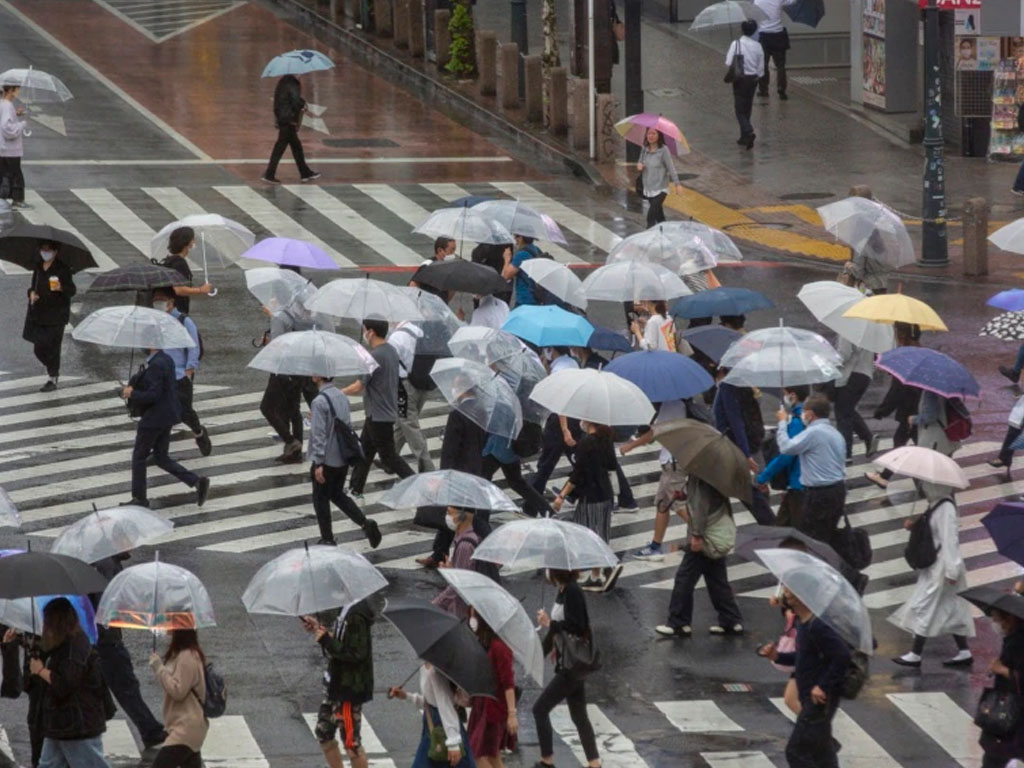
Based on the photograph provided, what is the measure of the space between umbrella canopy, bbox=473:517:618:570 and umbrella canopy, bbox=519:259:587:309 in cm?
666

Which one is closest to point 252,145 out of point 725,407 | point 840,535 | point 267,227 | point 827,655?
point 267,227

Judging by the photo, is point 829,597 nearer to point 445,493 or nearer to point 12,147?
point 445,493

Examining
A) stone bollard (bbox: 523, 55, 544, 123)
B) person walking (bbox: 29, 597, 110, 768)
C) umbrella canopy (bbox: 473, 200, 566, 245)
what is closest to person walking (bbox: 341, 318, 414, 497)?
umbrella canopy (bbox: 473, 200, 566, 245)

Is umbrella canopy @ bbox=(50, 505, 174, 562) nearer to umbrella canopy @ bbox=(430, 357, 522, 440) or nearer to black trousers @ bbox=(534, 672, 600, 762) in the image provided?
black trousers @ bbox=(534, 672, 600, 762)

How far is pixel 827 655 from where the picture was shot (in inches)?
440

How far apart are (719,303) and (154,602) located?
25.6ft

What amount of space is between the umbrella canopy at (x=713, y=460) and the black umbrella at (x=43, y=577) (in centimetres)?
459

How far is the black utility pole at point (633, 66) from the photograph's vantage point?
3278cm

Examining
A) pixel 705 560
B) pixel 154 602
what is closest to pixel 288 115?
pixel 705 560

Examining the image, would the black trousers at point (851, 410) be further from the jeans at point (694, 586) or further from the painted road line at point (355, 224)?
the painted road line at point (355, 224)

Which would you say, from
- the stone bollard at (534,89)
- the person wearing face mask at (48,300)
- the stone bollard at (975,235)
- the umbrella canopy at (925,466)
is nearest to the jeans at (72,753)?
the umbrella canopy at (925,466)

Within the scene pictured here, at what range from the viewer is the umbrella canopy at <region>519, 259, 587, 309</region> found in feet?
61.1

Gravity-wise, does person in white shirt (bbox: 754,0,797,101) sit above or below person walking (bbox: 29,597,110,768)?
above

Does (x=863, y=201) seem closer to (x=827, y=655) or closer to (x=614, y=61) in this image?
(x=827, y=655)
